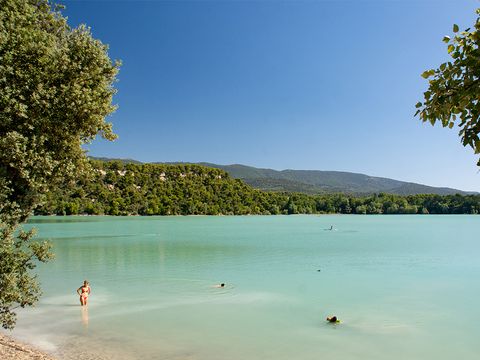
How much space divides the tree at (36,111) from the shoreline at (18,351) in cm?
114

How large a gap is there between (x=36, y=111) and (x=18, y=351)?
6089 millimetres

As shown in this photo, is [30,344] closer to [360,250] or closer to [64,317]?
[64,317]

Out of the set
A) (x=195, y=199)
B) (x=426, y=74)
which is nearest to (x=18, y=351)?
(x=426, y=74)

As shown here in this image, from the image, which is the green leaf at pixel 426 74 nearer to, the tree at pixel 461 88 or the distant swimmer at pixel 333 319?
the tree at pixel 461 88

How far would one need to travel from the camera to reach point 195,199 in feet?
463

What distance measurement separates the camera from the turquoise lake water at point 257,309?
1305 cm

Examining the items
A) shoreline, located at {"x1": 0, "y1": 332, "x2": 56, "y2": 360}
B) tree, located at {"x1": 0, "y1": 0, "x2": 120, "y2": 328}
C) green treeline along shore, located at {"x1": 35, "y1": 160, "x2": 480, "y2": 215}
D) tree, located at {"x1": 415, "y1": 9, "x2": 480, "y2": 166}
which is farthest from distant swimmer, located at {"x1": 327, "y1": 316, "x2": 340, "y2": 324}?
green treeline along shore, located at {"x1": 35, "y1": 160, "x2": 480, "y2": 215}

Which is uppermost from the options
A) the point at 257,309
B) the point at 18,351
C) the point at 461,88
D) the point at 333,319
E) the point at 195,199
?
the point at 195,199

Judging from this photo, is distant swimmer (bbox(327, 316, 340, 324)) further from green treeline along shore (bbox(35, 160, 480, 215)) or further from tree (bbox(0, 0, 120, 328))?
green treeline along shore (bbox(35, 160, 480, 215))

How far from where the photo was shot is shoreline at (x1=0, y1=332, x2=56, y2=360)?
10275mm

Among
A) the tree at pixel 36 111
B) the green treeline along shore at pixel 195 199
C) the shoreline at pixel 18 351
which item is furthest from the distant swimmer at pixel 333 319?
the green treeline along shore at pixel 195 199

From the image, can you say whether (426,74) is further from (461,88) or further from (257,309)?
(257,309)

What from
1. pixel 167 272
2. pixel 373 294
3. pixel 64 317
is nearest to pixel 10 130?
pixel 64 317

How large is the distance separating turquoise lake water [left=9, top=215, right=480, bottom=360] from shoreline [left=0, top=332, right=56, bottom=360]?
2.28 feet
